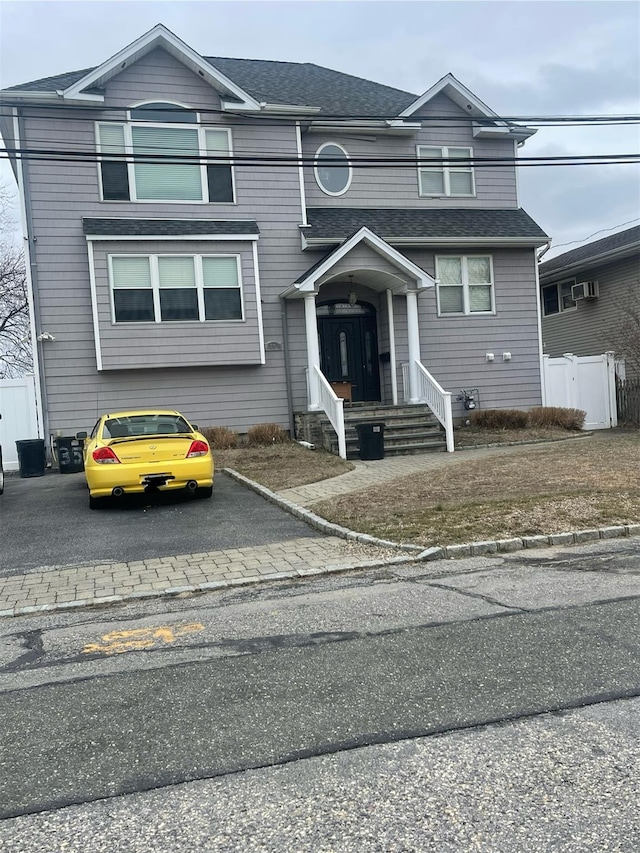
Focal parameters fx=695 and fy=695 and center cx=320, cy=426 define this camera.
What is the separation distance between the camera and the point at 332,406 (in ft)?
52.5

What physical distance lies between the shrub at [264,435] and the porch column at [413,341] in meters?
3.61

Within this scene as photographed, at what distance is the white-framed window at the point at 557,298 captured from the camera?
89.5 ft

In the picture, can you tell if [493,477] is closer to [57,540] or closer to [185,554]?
[185,554]

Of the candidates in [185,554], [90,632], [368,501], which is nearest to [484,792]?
[90,632]

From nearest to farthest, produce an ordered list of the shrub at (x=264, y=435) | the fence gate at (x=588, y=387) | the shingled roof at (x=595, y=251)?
the shrub at (x=264, y=435)
the fence gate at (x=588, y=387)
the shingled roof at (x=595, y=251)

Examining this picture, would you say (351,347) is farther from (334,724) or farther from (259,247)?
(334,724)

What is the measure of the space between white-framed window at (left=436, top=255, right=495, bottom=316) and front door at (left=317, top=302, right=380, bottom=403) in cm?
213

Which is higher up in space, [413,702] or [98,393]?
[98,393]

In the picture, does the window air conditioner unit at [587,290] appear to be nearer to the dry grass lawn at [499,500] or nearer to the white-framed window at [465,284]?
the white-framed window at [465,284]

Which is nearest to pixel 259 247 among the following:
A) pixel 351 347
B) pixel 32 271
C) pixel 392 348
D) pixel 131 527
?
pixel 351 347

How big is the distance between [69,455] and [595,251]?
66.5ft

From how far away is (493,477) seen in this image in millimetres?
11633

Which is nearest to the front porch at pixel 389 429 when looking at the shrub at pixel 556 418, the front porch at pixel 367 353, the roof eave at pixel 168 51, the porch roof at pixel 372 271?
the front porch at pixel 367 353

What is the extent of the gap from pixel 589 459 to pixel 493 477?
264cm
